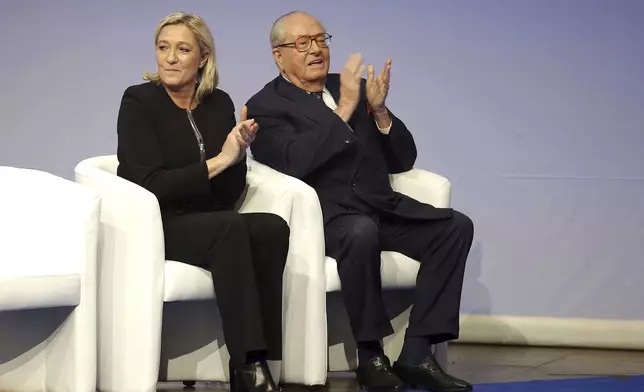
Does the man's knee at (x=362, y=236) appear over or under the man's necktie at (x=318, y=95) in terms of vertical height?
under

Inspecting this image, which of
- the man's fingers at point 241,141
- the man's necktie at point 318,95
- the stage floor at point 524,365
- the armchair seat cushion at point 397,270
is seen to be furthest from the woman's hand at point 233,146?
the stage floor at point 524,365

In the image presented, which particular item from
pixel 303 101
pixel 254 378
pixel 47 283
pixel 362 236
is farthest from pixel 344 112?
pixel 47 283

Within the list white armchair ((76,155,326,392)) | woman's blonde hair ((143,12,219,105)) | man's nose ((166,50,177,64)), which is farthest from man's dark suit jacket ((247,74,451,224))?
man's nose ((166,50,177,64))

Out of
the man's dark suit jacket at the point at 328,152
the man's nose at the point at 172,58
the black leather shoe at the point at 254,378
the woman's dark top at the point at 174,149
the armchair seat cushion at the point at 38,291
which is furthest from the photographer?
the man's dark suit jacket at the point at 328,152

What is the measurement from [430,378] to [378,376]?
6.4 inches

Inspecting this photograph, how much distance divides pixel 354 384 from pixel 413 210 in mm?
620

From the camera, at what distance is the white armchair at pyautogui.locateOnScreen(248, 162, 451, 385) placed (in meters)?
3.56

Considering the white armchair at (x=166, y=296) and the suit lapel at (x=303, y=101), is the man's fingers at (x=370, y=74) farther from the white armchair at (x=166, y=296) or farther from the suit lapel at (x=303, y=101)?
the white armchair at (x=166, y=296)

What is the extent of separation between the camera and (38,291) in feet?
10.1

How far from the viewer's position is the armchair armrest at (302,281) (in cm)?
355

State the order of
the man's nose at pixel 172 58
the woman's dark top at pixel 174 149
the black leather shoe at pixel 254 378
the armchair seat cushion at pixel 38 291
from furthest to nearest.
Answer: the man's nose at pixel 172 58
the woman's dark top at pixel 174 149
the black leather shoe at pixel 254 378
the armchair seat cushion at pixel 38 291

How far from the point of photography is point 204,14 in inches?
185

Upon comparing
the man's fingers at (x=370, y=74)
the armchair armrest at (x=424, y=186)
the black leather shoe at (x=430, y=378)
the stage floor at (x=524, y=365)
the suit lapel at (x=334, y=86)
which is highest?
the man's fingers at (x=370, y=74)

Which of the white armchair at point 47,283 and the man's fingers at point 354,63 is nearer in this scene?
the white armchair at point 47,283
